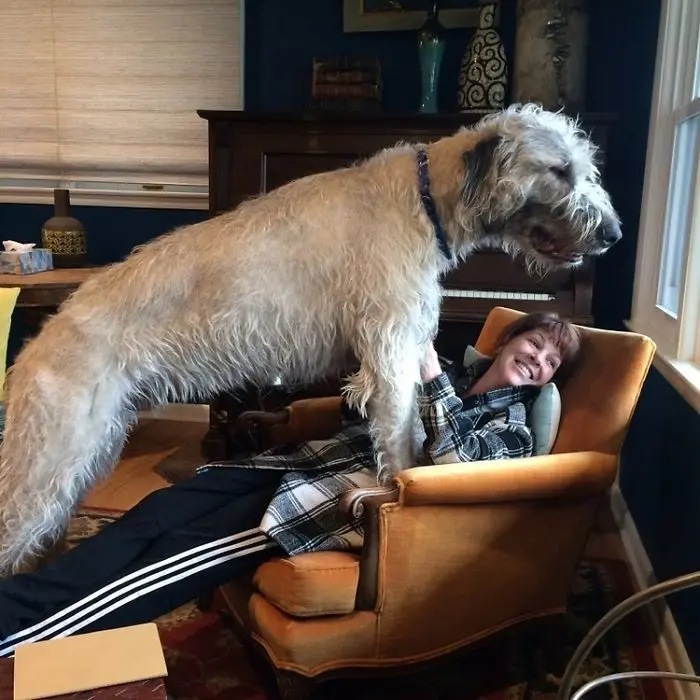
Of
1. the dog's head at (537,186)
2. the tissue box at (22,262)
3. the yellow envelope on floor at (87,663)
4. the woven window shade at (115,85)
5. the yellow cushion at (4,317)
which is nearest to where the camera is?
the yellow envelope on floor at (87,663)

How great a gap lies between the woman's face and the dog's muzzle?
311mm

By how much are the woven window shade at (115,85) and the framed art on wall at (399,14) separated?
0.56 meters

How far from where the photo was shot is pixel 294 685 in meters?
1.62

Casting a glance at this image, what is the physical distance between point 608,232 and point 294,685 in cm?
121

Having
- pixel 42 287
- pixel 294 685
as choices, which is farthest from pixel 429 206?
pixel 42 287

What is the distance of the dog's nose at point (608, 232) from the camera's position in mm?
1713

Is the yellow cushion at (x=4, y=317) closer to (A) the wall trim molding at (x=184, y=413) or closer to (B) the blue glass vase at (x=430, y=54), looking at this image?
(A) the wall trim molding at (x=184, y=413)

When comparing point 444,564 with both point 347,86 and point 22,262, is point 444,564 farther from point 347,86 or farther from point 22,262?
point 22,262

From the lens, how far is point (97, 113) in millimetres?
3855

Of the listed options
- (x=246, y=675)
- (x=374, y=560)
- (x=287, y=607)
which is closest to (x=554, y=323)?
(x=374, y=560)

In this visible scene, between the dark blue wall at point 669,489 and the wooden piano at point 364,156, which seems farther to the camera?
the wooden piano at point 364,156

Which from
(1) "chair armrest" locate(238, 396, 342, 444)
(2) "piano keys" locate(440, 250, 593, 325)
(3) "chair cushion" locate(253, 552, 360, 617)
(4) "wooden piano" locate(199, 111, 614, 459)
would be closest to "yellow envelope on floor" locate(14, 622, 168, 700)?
(3) "chair cushion" locate(253, 552, 360, 617)

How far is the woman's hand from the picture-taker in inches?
71.7

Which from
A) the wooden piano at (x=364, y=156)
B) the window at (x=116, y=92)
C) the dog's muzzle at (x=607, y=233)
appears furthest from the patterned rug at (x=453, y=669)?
the window at (x=116, y=92)
